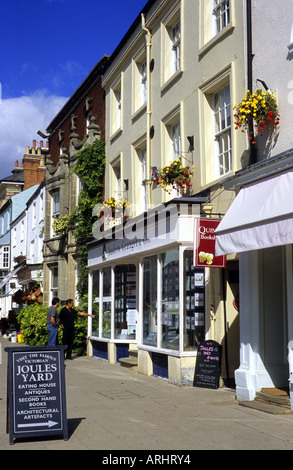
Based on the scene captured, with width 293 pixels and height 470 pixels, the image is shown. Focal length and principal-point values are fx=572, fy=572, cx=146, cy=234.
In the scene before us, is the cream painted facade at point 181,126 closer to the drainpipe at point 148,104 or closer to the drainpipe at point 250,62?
the drainpipe at point 148,104

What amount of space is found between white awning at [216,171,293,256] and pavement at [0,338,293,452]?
2.53 meters

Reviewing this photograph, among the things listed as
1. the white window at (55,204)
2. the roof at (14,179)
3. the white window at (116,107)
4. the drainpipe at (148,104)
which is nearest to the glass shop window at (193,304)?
the drainpipe at (148,104)

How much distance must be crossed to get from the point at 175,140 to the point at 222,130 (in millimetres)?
2651

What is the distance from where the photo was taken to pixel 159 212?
1265cm

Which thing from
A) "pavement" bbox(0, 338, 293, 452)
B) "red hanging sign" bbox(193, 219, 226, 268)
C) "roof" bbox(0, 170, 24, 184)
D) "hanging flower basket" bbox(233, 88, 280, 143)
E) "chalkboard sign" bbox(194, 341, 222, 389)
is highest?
"roof" bbox(0, 170, 24, 184)

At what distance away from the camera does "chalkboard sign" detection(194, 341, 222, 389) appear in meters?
11.0

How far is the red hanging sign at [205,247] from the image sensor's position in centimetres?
1097

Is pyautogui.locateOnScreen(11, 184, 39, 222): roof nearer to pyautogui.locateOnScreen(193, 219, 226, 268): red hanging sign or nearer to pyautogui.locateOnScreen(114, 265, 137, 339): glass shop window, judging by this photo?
pyautogui.locateOnScreen(114, 265, 137, 339): glass shop window

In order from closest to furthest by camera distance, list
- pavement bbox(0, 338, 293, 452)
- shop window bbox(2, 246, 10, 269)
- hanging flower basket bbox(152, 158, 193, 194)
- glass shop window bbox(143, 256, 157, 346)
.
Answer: pavement bbox(0, 338, 293, 452) < hanging flower basket bbox(152, 158, 193, 194) < glass shop window bbox(143, 256, 157, 346) < shop window bbox(2, 246, 10, 269)

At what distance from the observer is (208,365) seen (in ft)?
36.7

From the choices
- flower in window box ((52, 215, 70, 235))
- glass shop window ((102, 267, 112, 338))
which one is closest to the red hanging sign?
glass shop window ((102, 267, 112, 338))

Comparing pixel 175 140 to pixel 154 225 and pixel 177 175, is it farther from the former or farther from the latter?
→ pixel 154 225

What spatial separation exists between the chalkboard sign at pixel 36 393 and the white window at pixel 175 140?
7902mm

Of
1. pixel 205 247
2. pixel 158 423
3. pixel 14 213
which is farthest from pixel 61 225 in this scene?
pixel 14 213
